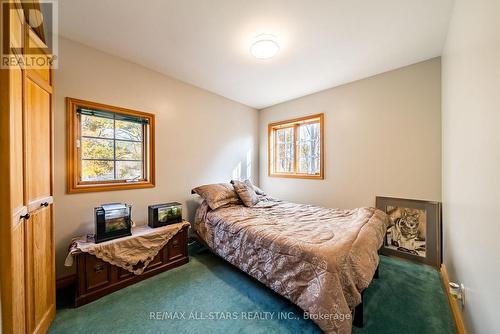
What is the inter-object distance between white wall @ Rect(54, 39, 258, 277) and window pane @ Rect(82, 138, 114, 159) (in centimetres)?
21

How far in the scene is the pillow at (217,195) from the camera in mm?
2730

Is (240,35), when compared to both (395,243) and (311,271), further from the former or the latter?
(395,243)

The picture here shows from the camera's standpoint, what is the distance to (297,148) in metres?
3.78

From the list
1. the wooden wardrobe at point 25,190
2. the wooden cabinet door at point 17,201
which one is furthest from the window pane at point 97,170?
the wooden cabinet door at point 17,201

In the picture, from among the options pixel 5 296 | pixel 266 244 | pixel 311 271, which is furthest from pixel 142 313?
pixel 311 271

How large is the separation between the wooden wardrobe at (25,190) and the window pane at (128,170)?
2.99 ft

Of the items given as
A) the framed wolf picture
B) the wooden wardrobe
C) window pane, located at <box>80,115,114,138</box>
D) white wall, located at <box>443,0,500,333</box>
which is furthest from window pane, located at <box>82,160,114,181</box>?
the framed wolf picture

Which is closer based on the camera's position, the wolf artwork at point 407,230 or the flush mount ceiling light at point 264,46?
the flush mount ceiling light at point 264,46

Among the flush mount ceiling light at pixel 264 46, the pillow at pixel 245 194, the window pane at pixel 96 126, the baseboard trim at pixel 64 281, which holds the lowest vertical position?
the baseboard trim at pixel 64 281

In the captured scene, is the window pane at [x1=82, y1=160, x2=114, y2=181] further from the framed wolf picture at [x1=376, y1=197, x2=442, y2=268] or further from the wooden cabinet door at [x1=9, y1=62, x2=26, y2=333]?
the framed wolf picture at [x1=376, y1=197, x2=442, y2=268]

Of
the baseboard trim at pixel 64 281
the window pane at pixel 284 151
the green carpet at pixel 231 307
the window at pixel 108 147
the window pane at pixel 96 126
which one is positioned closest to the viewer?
the green carpet at pixel 231 307

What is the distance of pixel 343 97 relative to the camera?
308cm

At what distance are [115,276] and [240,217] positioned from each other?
4.56ft

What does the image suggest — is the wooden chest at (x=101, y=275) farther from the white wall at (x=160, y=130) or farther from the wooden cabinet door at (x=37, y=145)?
the wooden cabinet door at (x=37, y=145)
